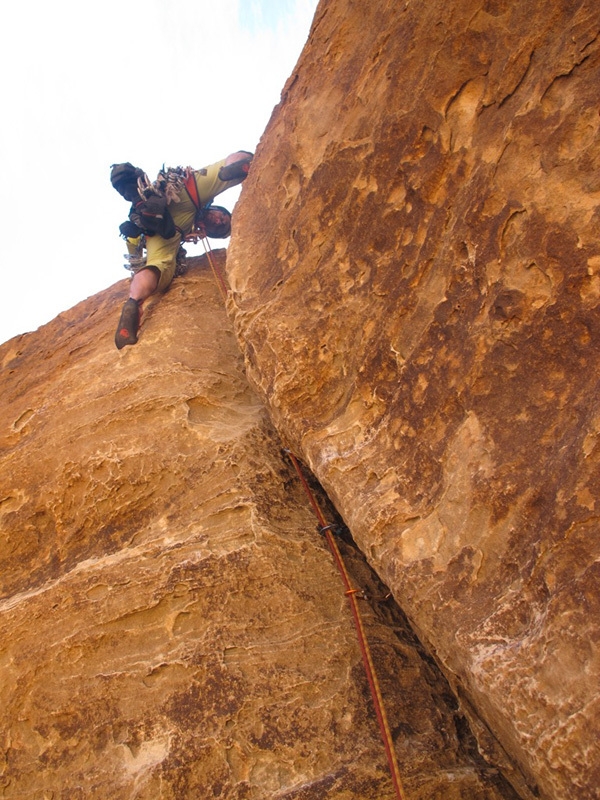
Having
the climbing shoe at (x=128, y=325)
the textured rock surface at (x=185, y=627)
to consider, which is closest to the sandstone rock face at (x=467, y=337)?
the textured rock surface at (x=185, y=627)

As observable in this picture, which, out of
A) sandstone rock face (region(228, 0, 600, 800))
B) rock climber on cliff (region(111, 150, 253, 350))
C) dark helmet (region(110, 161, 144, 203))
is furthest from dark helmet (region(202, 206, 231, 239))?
sandstone rock face (region(228, 0, 600, 800))

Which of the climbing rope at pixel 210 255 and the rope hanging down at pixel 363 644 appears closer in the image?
the rope hanging down at pixel 363 644

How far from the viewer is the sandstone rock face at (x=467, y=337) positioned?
2.63 meters

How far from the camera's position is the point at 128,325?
593 centimetres

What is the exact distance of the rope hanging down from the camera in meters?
3.24

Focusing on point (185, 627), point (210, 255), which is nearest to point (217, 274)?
point (210, 255)

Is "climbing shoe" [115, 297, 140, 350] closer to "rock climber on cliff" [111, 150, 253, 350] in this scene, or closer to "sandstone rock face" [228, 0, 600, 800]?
"rock climber on cliff" [111, 150, 253, 350]

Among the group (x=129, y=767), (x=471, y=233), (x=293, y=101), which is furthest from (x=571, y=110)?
(x=129, y=767)

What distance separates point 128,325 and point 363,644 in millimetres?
3724

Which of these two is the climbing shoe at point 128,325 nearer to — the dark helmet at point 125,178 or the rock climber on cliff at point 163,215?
the rock climber on cliff at point 163,215

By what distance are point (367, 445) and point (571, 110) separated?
203 centimetres

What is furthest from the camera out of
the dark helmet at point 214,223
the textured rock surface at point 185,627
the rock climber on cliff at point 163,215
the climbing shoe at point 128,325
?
the dark helmet at point 214,223

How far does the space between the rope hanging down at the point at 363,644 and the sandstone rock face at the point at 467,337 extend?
42 cm

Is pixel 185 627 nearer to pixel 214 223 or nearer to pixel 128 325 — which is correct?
pixel 128 325
